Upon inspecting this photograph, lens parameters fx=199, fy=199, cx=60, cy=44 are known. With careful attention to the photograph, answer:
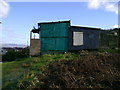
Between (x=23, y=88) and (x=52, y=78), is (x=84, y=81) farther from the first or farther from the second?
(x=23, y=88)

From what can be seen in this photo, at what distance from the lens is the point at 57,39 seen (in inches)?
845

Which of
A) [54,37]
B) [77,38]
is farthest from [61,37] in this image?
[77,38]

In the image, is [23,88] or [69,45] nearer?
[23,88]

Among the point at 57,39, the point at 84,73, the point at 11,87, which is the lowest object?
the point at 11,87

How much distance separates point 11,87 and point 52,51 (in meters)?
12.0

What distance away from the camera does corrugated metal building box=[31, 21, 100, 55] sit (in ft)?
69.5

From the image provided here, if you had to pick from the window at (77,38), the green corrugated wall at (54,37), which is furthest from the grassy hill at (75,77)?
the window at (77,38)

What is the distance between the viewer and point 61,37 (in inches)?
839

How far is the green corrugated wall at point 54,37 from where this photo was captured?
21.1 m

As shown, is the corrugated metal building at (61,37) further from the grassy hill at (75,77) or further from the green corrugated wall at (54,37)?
the grassy hill at (75,77)

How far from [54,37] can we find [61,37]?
0.85m

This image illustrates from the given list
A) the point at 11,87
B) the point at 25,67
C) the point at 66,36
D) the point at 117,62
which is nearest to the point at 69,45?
the point at 66,36

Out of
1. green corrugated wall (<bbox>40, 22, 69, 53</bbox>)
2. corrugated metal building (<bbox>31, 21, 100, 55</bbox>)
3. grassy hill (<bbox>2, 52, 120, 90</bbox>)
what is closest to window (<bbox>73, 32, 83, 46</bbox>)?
corrugated metal building (<bbox>31, 21, 100, 55</bbox>)

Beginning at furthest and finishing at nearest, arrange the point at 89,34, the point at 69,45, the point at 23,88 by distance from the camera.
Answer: the point at 89,34, the point at 69,45, the point at 23,88
